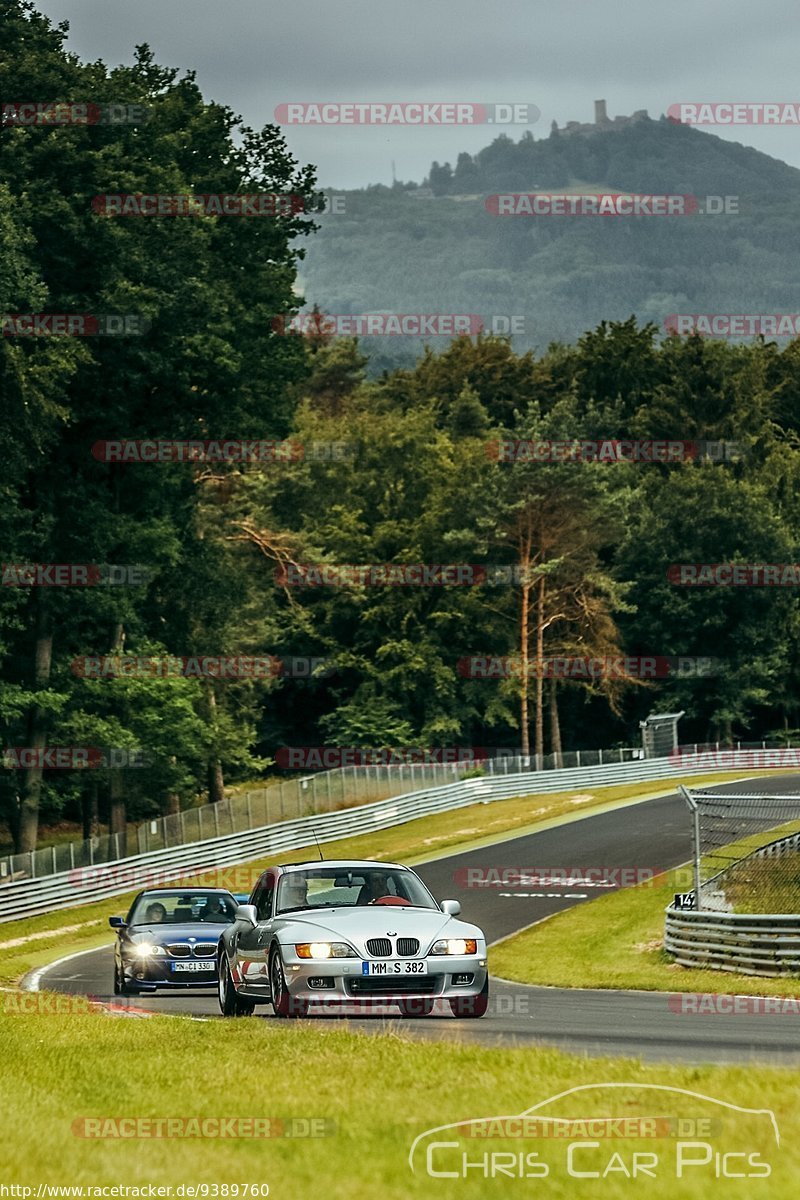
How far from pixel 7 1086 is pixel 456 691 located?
248 ft

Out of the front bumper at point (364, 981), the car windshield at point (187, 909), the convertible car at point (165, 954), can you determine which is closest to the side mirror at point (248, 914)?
the front bumper at point (364, 981)

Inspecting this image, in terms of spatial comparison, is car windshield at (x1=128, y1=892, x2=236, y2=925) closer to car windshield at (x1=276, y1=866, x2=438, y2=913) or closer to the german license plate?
car windshield at (x1=276, y1=866, x2=438, y2=913)

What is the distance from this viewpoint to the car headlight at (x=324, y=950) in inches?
595

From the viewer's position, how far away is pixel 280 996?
51.4 ft

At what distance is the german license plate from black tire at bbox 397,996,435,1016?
254 millimetres

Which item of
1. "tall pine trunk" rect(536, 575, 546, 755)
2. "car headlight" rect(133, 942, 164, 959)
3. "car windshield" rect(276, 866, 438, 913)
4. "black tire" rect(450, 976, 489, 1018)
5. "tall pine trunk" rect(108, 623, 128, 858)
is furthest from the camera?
"tall pine trunk" rect(536, 575, 546, 755)

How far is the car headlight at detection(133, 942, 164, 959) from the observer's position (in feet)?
72.9

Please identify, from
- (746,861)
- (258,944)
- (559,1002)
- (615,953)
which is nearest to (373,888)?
(258,944)

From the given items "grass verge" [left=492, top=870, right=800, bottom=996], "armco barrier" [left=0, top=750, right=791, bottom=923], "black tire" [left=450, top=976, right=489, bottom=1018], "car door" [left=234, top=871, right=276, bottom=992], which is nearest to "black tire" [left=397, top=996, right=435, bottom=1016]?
"black tire" [left=450, top=976, right=489, bottom=1018]

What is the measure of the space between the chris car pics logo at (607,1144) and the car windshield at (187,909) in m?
15.6

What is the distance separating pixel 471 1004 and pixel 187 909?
Answer: 876cm

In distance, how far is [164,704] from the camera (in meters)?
51.0

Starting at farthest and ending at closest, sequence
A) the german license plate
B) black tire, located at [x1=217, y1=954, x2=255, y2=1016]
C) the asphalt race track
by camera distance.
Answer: black tire, located at [x1=217, y1=954, x2=255, y2=1016] < the german license plate < the asphalt race track

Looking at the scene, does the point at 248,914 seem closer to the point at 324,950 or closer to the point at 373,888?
the point at 373,888
